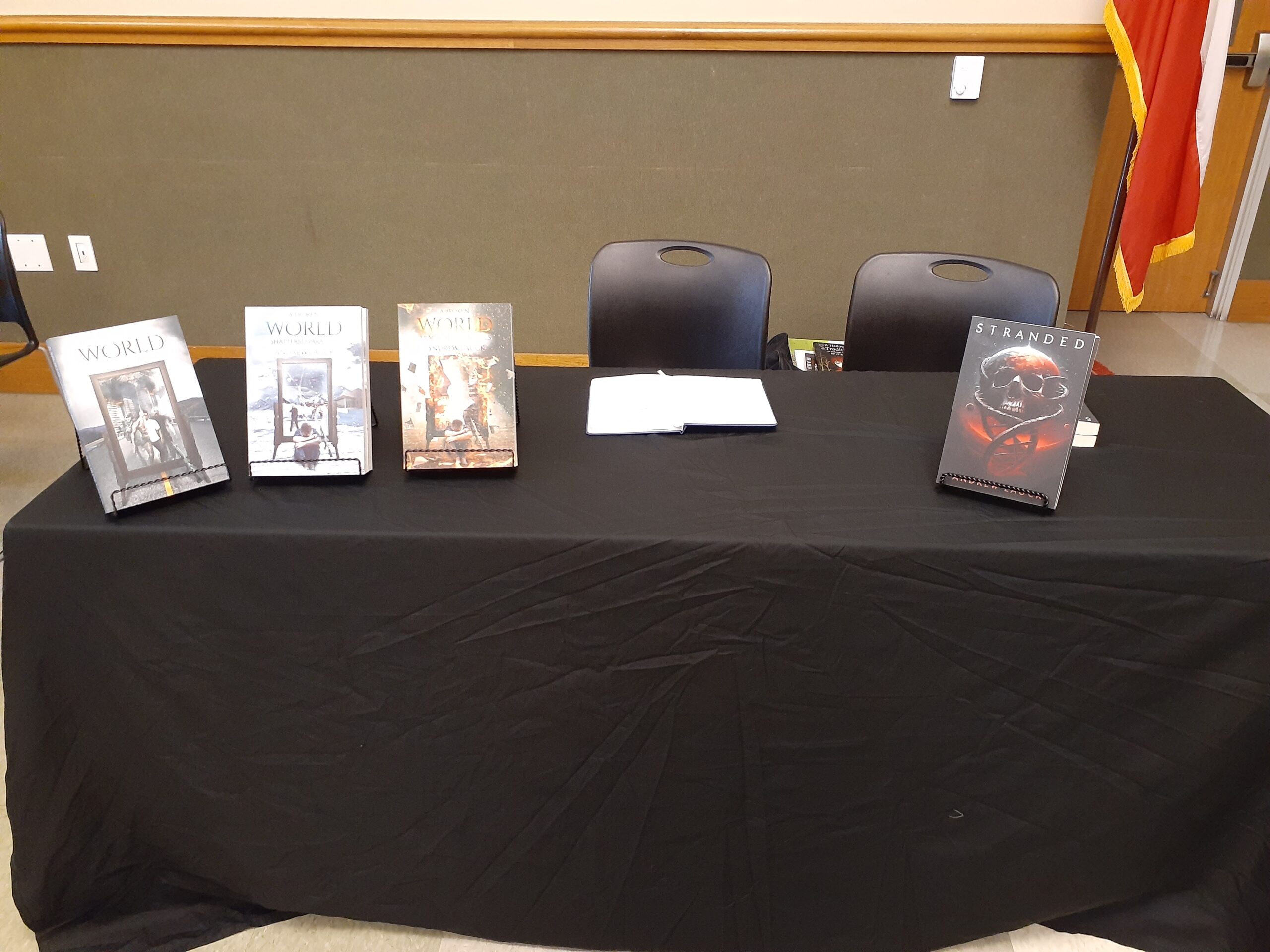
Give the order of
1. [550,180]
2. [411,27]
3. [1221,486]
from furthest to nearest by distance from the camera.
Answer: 1. [550,180]
2. [411,27]
3. [1221,486]

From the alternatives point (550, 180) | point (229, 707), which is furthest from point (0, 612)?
point (550, 180)

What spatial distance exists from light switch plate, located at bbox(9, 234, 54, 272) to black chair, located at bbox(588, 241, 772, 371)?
7.23ft

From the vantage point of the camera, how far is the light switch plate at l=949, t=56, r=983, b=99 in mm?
2508

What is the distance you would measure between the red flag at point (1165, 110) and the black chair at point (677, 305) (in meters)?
1.40

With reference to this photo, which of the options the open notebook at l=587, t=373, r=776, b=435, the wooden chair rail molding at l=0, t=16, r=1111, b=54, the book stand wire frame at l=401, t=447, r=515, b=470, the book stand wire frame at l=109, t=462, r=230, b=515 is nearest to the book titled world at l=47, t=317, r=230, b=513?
the book stand wire frame at l=109, t=462, r=230, b=515

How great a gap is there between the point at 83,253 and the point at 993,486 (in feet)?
9.90

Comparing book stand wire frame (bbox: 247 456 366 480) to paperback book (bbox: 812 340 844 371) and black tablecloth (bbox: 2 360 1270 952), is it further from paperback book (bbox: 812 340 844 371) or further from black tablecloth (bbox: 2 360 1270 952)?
paperback book (bbox: 812 340 844 371)

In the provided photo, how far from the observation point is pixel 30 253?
292cm

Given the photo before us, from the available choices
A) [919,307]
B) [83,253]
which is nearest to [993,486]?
[919,307]

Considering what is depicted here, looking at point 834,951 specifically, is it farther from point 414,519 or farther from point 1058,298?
point 1058,298

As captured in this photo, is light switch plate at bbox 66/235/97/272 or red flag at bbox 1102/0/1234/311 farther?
light switch plate at bbox 66/235/97/272

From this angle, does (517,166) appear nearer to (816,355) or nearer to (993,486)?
(816,355)

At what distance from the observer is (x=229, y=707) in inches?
42.1

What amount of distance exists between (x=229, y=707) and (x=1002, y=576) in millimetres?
926
